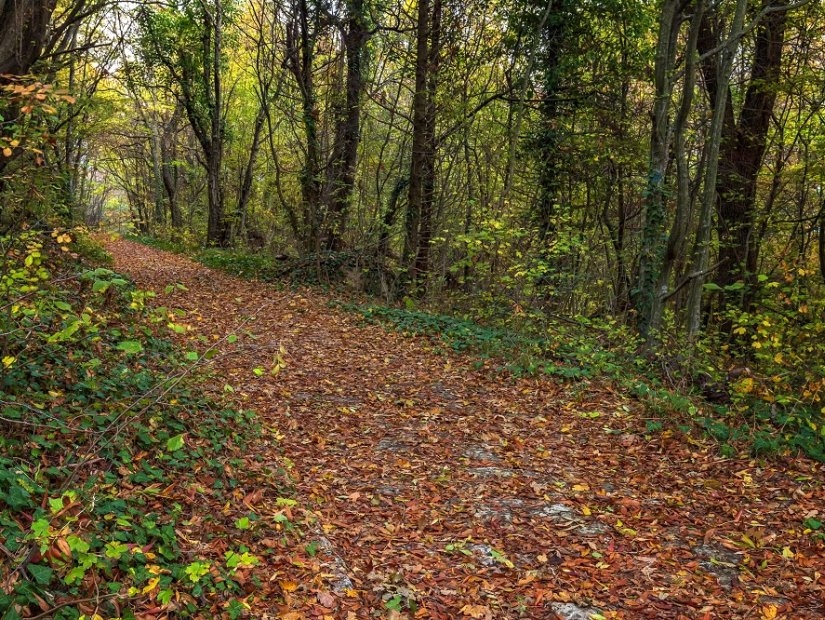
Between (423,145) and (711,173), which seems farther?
(423,145)

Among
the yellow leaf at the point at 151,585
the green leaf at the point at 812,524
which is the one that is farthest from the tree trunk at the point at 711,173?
the yellow leaf at the point at 151,585

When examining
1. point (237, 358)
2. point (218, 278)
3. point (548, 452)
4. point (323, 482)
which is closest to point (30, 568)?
point (323, 482)

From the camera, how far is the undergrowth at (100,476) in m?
2.99

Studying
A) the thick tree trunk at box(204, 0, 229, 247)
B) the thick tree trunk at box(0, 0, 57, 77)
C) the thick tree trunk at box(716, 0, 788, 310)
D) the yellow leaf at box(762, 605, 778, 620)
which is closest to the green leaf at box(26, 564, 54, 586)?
the yellow leaf at box(762, 605, 778, 620)

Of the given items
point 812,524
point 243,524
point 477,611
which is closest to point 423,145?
point 812,524

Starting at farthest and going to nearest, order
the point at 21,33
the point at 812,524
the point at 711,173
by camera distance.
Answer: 1. the point at 711,173
2. the point at 21,33
3. the point at 812,524

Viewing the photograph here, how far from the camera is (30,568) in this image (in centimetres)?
288

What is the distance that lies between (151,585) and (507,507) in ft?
10.4

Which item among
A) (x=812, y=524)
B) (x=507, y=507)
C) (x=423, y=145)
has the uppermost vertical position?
(x=423, y=145)

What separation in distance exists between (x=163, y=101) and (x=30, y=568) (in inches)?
932

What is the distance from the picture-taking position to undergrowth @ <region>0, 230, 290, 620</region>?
299cm

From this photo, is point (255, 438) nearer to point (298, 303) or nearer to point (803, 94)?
point (298, 303)

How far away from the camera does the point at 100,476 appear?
3957 mm

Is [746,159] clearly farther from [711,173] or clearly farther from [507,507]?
[507,507]
